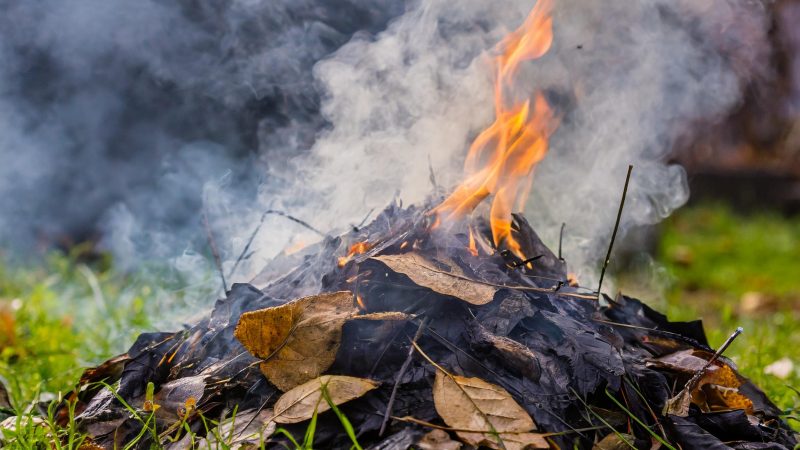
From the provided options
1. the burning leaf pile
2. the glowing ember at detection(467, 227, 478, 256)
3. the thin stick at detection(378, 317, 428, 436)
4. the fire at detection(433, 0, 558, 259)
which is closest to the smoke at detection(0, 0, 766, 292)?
the fire at detection(433, 0, 558, 259)

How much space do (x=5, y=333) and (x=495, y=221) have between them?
270 cm

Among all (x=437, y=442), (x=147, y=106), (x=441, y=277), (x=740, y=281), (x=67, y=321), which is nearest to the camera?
(x=437, y=442)

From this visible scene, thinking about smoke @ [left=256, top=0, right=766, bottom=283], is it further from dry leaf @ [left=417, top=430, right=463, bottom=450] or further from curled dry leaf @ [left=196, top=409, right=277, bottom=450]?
dry leaf @ [left=417, top=430, right=463, bottom=450]

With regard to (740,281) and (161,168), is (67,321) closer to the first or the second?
(161,168)

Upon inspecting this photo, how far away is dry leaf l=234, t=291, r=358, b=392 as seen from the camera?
6.80 feet

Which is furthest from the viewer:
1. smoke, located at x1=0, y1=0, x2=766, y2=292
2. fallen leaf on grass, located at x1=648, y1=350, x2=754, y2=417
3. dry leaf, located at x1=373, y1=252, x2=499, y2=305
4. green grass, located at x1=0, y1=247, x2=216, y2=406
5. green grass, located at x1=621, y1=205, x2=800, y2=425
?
green grass, located at x1=621, y1=205, x2=800, y2=425

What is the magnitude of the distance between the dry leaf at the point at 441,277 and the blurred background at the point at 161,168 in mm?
1371

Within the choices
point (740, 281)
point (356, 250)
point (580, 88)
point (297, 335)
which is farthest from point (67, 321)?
point (740, 281)

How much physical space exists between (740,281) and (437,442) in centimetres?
624

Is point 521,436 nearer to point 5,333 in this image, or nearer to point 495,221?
point 495,221

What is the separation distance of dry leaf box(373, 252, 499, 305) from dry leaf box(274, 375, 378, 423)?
13.5 inches

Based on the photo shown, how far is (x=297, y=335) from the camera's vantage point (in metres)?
2.10

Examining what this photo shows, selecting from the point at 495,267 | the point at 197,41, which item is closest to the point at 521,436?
the point at 495,267

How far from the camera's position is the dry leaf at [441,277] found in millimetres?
2164
